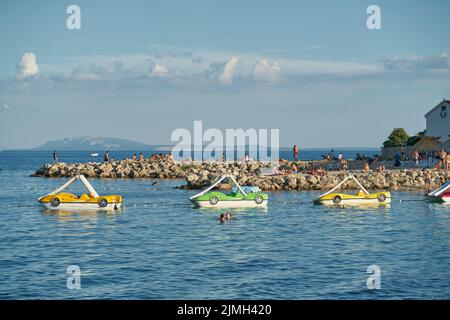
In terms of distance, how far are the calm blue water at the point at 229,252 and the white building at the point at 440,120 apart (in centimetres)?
4087

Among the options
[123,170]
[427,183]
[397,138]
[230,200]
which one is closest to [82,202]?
[230,200]

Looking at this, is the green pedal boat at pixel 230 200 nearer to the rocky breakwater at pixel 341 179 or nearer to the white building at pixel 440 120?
the rocky breakwater at pixel 341 179

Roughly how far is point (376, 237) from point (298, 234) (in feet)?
14.8

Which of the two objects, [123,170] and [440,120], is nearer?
[440,120]

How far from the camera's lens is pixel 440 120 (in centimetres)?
9312

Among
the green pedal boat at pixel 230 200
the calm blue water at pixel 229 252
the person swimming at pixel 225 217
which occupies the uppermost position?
the green pedal boat at pixel 230 200

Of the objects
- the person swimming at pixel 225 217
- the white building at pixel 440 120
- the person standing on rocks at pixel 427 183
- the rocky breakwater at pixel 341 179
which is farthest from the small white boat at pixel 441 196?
the white building at pixel 440 120

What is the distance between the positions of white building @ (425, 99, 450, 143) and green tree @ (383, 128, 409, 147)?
151 inches

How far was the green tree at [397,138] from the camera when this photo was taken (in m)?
96.7

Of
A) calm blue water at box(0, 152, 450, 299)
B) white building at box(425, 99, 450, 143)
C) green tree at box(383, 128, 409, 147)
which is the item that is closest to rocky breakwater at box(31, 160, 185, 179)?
green tree at box(383, 128, 409, 147)

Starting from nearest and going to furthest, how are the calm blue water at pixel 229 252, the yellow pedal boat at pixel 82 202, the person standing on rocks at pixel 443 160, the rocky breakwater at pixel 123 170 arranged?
the calm blue water at pixel 229 252
the yellow pedal boat at pixel 82 202
the person standing on rocks at pixel 443 160
the rocky breakwater at pixel 123 170

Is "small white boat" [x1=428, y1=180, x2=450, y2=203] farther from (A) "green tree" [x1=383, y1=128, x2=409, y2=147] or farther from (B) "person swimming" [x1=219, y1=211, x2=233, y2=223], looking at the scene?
(A) "green tree" [x1=383, y1=128, x2=409, y2=147]

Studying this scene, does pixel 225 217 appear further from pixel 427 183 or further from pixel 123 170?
pixel 123 170

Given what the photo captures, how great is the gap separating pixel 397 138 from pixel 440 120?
7036 millimetres
